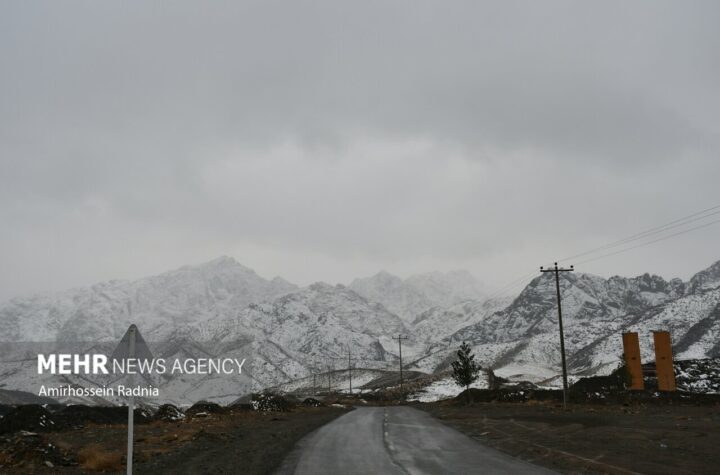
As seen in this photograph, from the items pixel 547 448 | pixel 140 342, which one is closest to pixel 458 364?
pixel 547 448

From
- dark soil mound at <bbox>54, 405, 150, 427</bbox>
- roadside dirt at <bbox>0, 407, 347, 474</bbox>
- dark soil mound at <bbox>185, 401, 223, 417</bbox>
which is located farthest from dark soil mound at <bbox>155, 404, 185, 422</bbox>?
roadside dirt at <bbox>0, 407, 347, 474</bbox>

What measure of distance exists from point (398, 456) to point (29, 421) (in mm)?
26798

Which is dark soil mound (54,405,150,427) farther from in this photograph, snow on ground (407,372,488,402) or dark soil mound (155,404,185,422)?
snow on ground (407,372,488,402)

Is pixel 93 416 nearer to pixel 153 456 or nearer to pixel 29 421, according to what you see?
pixel 29 421

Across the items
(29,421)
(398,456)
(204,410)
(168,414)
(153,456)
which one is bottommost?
(204,410)

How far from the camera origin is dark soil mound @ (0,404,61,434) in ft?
112

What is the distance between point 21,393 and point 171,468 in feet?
432

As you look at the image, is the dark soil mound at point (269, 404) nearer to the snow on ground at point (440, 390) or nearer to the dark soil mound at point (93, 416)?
the dark soil mound at point (93, 416)

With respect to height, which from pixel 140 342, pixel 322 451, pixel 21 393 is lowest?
pixel 21 393

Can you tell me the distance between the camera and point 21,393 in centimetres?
12700

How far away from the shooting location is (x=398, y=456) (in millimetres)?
20672

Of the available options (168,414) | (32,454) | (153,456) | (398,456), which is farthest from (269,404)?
(32,454)

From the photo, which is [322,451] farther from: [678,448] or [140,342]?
[140,342]

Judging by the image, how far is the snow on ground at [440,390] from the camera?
111m
